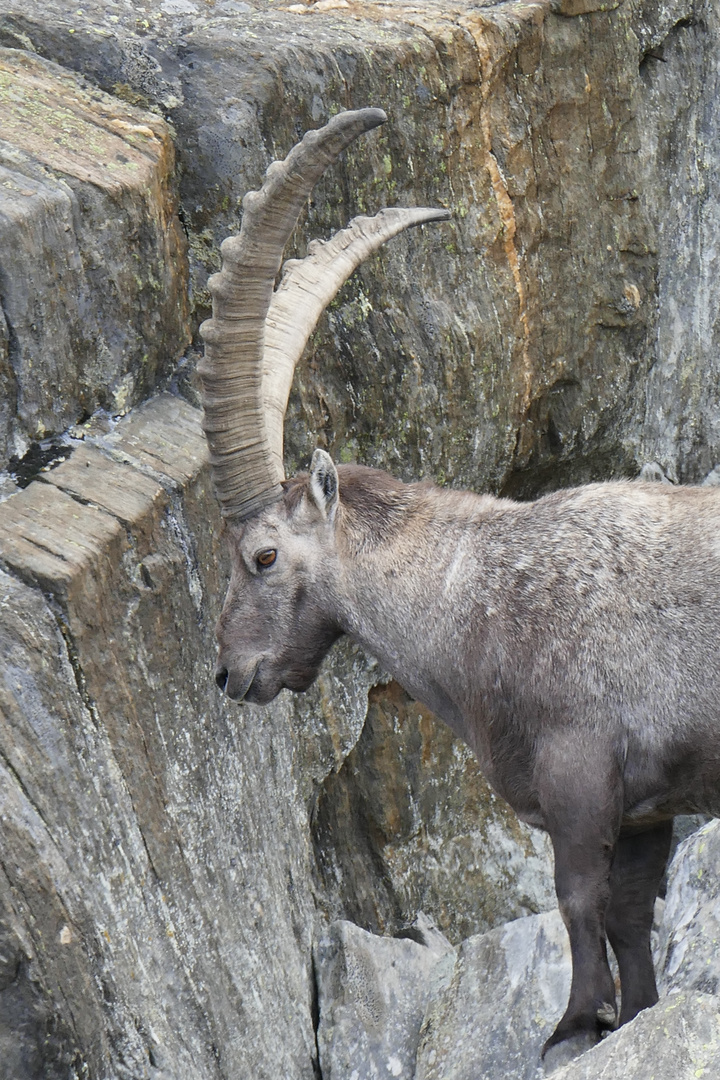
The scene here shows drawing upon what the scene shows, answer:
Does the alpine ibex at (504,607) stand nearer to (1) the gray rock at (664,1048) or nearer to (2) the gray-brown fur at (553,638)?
(2) the gray-brown fur at (553,638)

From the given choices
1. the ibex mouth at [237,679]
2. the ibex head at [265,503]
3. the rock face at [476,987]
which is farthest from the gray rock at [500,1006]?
the ibex mouth at [237,679]

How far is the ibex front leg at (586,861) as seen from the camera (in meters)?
4.55

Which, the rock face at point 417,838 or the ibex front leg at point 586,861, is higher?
the ibex front leg at point 586,861

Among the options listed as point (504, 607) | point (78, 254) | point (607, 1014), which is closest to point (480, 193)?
point (78, 254)

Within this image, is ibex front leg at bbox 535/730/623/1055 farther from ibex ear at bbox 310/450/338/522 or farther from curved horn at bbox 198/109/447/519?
curved horn at bbox 198/109/447/519

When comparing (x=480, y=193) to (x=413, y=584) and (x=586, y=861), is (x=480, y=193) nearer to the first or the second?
(x=413, y=584)

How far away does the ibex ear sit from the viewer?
16.2ft

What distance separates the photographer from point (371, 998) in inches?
252

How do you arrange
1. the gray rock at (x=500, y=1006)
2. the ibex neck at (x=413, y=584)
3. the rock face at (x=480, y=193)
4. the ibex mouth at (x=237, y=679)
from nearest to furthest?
the ibex neck at (x=413, y=584) → the ibex mouth at (x=237, y=679) → the gray rock at (x=500, y=1006) → the rock face at (x=480, y=193)

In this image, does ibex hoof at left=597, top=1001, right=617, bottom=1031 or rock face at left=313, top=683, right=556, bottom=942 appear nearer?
ibex hoof at left=597, top=1001, right=617, bottom=1031

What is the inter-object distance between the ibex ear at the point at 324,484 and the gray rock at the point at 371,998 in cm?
277

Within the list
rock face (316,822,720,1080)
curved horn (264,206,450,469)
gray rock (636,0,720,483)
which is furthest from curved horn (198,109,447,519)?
gray rock (636,0,720,483)

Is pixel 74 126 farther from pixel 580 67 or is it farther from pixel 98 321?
pixel 580 67

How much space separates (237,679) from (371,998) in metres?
2.34
